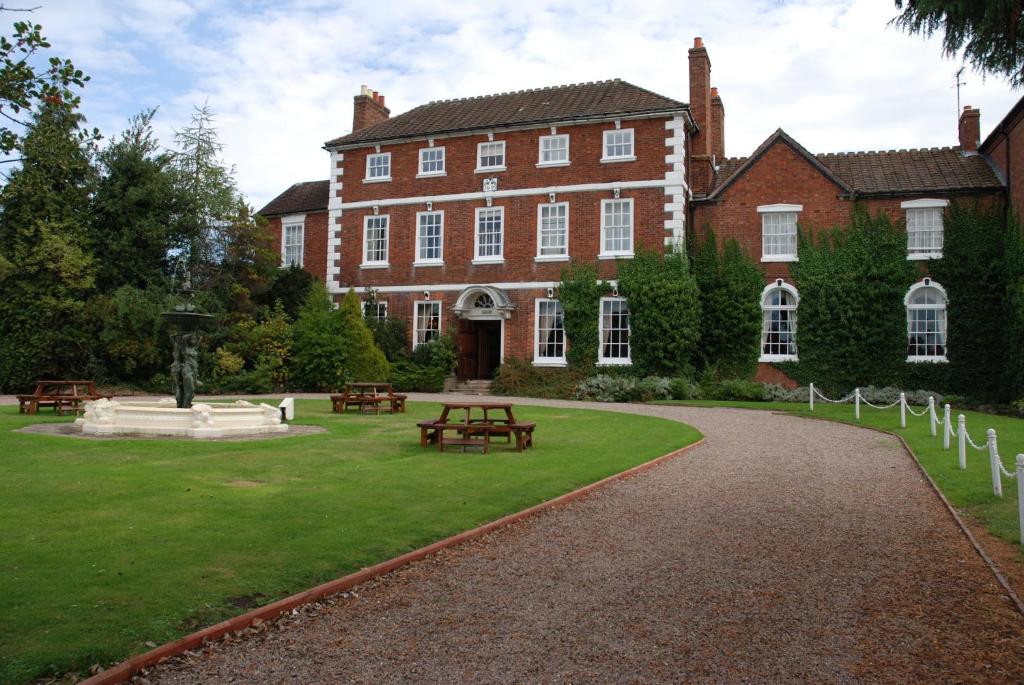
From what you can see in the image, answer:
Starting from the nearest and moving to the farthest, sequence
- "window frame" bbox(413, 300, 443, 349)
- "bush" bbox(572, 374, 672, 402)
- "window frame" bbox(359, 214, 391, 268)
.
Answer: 1. "bush" bbox(572, 374, 672, 402)
2. "window frame" bbox(413, 300, 443, 349)
3. "window frame" bbox(359, 214, 391, 268)

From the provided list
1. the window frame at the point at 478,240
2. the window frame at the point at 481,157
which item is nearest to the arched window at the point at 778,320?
the window frame at the point at 478,240

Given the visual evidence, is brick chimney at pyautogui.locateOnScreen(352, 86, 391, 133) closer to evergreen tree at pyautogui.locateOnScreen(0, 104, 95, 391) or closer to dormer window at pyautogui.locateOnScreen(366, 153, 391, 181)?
dormer window at pyautogui.locateOnScreen(366, 153, 391, 181)

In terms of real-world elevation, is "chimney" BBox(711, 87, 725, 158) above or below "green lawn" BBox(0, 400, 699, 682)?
above

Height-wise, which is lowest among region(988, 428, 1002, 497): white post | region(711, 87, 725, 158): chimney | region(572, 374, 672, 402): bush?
region(988, 428, 1002, 497): white post

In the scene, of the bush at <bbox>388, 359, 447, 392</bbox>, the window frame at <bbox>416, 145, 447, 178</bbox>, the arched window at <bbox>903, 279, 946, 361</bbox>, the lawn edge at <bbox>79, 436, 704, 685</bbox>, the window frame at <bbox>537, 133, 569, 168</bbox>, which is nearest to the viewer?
the lawn edge at <bbox>79, 436, 704, 685</bbox>

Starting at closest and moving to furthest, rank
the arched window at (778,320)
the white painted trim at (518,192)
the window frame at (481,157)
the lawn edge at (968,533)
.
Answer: the lawn edge at (968,533) < the arched window at (778,320) < the white painted trim at (518,192) < the window frame at (481,157)

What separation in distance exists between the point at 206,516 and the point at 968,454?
1176 centimetres

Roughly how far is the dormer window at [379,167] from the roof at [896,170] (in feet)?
39.9

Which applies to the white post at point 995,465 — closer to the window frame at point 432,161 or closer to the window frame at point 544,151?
the window frame at point 544,151

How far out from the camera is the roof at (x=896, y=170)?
85.8 feet

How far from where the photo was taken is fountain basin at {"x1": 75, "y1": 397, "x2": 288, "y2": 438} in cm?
1460

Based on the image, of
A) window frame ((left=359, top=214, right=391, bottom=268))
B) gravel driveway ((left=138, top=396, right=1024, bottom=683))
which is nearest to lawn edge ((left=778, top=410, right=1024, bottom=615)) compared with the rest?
gravel driveway ((left=138, top=396, right=1024, bottom=683))

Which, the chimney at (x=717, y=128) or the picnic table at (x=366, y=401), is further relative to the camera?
the chimney at (x=717, y=128)

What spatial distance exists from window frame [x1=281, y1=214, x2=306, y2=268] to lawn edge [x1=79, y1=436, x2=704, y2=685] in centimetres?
2722
